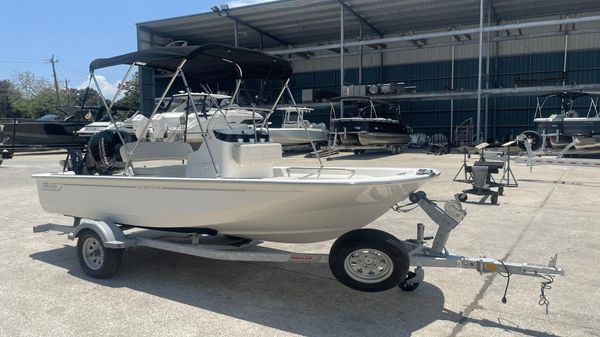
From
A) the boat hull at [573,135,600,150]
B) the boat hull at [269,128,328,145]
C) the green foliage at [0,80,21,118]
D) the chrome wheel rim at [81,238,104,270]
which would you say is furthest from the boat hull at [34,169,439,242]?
the green foliage at [0,80,21,118]

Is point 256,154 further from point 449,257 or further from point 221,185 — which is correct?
point 449,257

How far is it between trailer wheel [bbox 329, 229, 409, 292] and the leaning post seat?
4.60 feet

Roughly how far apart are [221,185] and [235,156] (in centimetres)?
81

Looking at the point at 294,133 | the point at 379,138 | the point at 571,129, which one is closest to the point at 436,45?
the point at 379,138

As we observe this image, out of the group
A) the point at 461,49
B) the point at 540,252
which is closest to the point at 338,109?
the point at 461,49

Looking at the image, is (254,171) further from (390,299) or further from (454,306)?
(454,306)

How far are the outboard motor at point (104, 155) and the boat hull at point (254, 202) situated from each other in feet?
1.99

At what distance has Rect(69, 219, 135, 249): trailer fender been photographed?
13.0 ft

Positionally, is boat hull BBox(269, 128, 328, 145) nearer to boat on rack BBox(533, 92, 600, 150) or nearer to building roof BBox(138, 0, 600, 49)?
building roof BBox(138, 0, 600, 49)

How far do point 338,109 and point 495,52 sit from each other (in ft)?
31.1

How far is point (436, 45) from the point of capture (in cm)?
2780

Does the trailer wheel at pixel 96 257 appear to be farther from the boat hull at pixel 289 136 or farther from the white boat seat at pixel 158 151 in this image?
the boat hull at pixel 289 136

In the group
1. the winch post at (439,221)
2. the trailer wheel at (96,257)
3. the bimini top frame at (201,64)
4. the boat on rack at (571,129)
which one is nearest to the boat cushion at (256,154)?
the bimini top frame at (201,64)

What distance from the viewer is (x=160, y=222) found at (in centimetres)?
405
